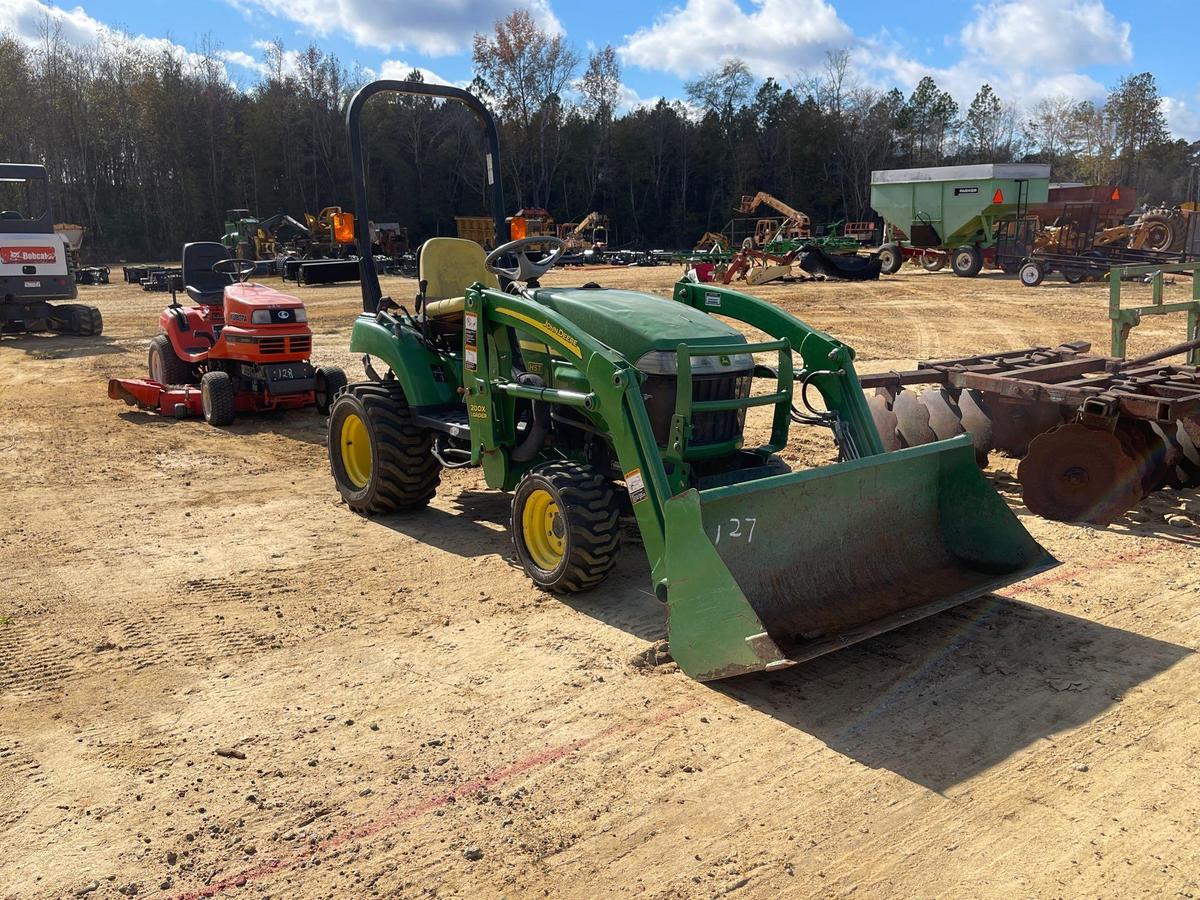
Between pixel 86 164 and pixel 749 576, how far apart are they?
167 feet

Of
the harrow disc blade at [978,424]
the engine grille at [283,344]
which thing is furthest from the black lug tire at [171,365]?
the harrow disc blade at [978,424]

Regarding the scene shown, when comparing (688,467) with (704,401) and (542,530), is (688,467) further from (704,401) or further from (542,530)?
(542,530)

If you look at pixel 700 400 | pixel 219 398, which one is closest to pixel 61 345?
pixel 219 398

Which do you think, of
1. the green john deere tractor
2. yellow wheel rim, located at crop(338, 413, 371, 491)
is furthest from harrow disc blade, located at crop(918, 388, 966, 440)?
yellow wheel rim, located at crop(338, 413, 371, 491)

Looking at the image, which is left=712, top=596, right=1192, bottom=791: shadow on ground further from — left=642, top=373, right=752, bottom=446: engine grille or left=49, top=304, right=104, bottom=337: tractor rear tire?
left=49, top=304, right=104, bottom=337: tractor rear tire

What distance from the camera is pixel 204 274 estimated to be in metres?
10.1

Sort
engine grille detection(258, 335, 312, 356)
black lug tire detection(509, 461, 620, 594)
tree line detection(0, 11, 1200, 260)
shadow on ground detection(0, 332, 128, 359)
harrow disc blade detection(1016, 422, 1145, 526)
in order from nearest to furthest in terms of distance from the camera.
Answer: black lug tire detection(509, 461, 620, 594)
harrow disc blade detection(1016, 422, 1145, 526)
engine grille detection(258, 335, 312, 356)
shadow on ground detection(0, 332, 128, 359)
tree line detection(0, 11, 1200, 260)

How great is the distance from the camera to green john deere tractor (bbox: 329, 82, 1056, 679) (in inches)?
149

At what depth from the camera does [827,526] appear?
4160 millimetres

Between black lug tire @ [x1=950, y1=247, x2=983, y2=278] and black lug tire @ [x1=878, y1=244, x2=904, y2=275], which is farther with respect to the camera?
black lug tire @ [x1=878, y1=244, x2=904, y2=275]

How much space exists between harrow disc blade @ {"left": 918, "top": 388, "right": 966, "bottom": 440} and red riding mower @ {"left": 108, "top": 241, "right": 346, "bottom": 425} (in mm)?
5232

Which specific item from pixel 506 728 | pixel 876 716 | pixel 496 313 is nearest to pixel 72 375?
pixel 496 313

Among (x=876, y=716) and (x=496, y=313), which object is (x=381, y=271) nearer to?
(x=496, y=313)

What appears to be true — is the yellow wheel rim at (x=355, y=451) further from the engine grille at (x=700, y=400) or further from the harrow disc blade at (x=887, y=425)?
the harrow disc blade at (x=887, y=425)
